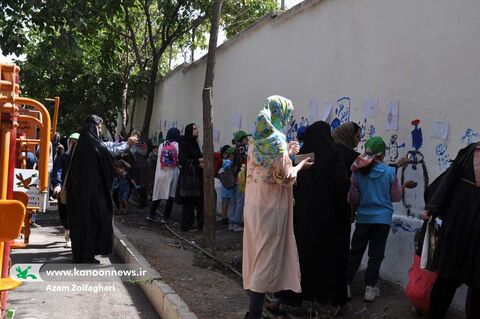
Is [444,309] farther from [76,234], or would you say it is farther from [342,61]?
[76,234]

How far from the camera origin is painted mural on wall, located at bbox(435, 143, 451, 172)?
16.7 ft

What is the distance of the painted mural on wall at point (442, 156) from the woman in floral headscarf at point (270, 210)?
5.41ft

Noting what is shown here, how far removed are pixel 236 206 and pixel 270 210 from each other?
16.5 feet

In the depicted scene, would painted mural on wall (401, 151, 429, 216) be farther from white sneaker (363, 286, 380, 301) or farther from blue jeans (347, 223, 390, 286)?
white sneaker (363, 286, 380, 301)

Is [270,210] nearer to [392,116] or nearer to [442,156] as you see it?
[442,156]

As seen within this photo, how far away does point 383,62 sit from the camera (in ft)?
20.0

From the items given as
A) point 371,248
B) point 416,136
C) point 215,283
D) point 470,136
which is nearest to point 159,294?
point 215,283

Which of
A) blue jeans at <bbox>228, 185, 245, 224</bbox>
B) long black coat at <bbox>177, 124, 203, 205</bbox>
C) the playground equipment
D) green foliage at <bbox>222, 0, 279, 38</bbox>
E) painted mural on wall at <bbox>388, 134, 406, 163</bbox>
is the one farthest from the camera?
green foliage at <bbox>222, 0, 279, 38</bbox>

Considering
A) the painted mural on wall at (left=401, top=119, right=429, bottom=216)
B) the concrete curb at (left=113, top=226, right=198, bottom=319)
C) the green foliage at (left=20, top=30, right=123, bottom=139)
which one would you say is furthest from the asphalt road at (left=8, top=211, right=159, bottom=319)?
the green foliage at (left=20, top=30, right=123, bottom=139)

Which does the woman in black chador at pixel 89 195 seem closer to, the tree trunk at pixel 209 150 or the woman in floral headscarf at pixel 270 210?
the tree trunk at pixel 209 150

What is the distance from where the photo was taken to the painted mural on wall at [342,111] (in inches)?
269

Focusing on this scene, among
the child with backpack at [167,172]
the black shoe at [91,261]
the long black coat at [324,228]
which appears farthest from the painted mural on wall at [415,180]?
the child with backpack at [167,172]

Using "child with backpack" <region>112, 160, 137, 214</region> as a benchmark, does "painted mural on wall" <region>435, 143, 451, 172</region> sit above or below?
above

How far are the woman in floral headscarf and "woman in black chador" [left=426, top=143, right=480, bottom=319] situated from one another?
1.03 meters
